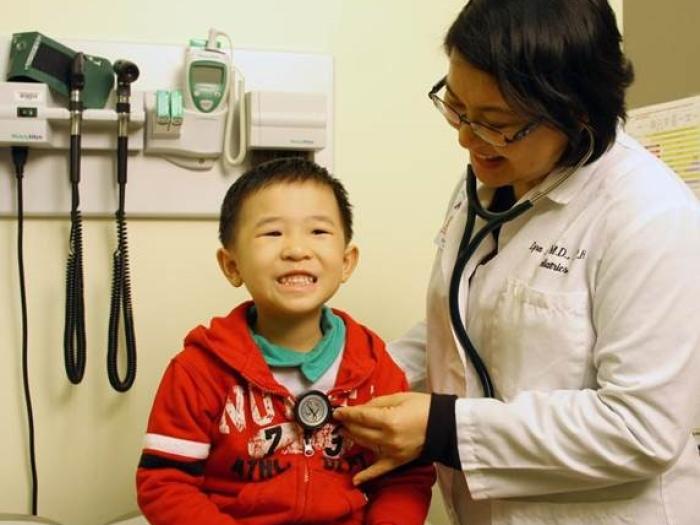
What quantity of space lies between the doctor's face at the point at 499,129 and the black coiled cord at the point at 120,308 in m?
0.66

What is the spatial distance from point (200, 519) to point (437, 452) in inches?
12.8

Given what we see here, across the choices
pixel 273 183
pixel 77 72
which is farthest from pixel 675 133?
pixel 77 72

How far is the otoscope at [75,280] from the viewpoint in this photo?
1.38 m

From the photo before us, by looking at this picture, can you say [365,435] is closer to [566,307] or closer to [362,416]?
[362,416]

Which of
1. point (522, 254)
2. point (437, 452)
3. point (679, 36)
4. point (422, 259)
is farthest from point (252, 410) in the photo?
point (679, 36)

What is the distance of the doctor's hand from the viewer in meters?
1.05

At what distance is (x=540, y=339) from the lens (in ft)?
3.53

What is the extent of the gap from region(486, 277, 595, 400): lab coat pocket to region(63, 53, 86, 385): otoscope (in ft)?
2.46

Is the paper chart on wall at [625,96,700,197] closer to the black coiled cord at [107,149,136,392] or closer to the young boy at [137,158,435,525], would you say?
the young boy at [137,158,435,525]

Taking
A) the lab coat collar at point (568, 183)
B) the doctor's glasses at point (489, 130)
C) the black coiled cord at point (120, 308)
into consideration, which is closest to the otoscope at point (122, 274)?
the black coiled cord at point (120, 308)

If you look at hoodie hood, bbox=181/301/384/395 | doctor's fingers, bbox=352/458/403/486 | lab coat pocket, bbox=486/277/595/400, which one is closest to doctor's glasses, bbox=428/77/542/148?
lab coat pocket, bbox=486/277/595/400

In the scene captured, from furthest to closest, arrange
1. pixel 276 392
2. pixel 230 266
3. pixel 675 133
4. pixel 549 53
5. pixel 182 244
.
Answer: pixel 675 133 < pixel 182 244 < pixel 230 266 < pixel 276 392 < pixel 549 53

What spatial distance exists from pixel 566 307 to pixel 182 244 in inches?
31.2

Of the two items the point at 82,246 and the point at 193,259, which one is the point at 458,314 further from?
the point at 82,246
